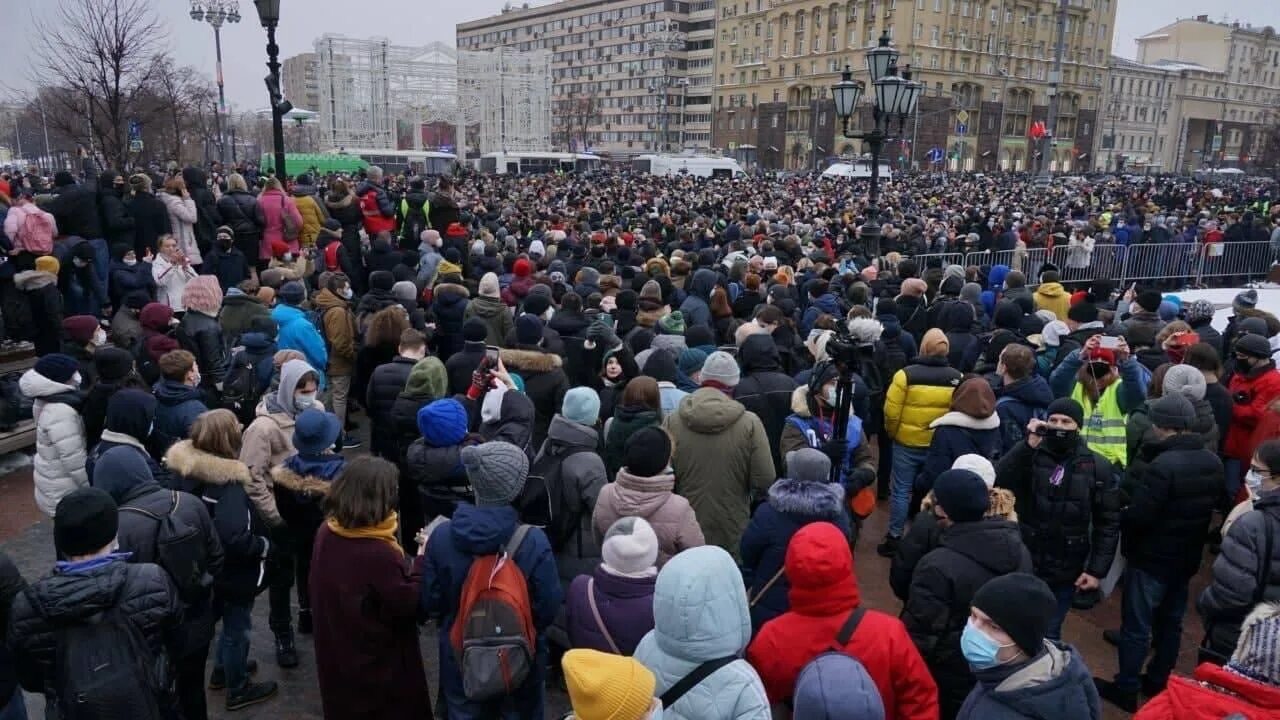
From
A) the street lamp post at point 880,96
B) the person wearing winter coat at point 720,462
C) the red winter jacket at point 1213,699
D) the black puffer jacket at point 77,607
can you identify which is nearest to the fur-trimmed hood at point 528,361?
the person wearing winter coat at point 720,462

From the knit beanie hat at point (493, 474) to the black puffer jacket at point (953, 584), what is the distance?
5.66ft

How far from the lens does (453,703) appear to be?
3576 mm

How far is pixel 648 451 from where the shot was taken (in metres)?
3.79

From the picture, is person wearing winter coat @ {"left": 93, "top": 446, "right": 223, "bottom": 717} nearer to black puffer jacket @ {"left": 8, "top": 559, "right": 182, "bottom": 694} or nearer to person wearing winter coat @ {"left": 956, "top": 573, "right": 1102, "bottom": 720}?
black puffer jacket @ {"left": 8, "top": 559, "right": 182, "bottom": 694}

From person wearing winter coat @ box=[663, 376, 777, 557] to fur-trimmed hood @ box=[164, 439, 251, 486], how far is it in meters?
2.35

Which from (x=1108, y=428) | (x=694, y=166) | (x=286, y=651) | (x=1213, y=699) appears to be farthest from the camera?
(x=694, y=166)

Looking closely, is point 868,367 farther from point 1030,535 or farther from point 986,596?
point 986,596

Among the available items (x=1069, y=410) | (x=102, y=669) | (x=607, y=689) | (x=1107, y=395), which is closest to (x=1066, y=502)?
(x=1069, y=410)

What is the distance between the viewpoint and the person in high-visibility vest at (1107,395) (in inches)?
211

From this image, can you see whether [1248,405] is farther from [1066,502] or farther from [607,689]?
[607,689]

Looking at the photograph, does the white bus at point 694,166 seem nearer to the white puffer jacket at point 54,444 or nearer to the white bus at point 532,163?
the white bus at point 532,163

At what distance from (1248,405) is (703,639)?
5486 mm

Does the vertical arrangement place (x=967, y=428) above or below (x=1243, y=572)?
above

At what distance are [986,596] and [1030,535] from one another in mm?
2060
